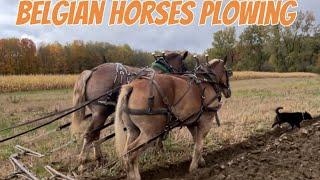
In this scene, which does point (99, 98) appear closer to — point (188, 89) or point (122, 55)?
point (188, 89)

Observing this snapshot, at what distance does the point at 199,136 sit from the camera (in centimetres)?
743

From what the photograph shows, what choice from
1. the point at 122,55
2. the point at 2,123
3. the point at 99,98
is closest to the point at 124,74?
the point at 99,98

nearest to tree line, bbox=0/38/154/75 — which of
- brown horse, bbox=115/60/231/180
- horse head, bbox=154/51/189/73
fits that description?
horse head, bbox=154/51/189/73

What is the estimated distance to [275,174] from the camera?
6148 millimetres

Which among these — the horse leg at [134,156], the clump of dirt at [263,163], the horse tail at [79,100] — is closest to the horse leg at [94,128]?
the horse tail at [79,100]

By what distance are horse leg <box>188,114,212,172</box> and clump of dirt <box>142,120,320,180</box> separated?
22cm

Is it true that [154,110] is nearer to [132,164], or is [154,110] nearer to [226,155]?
[132,164]

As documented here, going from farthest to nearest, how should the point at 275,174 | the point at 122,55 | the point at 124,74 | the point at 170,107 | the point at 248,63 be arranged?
1. the point at 248,63
2. the point at 122,55
3. the point at 124,74
4. the point at 170,107
5. the point at 275,174

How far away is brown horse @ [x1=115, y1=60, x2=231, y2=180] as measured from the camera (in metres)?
6.27

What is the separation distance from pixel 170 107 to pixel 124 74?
1.70 m

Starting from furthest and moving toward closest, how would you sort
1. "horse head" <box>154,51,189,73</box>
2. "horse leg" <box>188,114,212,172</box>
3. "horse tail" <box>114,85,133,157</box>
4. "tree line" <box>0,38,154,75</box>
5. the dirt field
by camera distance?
"tree line" <box>0,38,154,75</box> → "horse head" <box>154,51,189,73</box> → "horse leg" <box>188,114,212,172</box> → the dirt field → "horse tail" <box>114,85,133,157</box>

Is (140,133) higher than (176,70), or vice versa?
(176,70)

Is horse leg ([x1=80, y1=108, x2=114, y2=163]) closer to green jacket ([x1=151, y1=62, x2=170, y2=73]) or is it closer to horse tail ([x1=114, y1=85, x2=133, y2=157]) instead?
green jacket ([x1=151, y1=62, x2=170, y2=73])

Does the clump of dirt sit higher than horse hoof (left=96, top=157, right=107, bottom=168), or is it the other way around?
the clump of dirt
